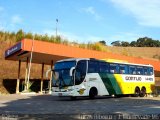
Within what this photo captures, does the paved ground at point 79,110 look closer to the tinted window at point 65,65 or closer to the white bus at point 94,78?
the white bus at point 94,78

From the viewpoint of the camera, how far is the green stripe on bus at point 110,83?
27258mm

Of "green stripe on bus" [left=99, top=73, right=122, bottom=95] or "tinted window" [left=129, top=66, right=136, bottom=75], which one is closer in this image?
"green stripe on bus" [left=99, top=73, right=122, bottom=95]

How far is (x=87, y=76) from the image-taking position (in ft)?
84.8

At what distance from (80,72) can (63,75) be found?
1160mm

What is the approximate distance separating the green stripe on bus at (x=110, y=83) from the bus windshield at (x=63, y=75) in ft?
8.91


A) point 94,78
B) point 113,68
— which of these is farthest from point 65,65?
point 113,68

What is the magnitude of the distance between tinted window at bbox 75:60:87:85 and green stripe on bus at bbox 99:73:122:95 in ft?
5.74

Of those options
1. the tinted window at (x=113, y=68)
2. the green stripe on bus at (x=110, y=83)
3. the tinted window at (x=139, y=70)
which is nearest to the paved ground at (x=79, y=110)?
the green stripe on bus at (x=110, y=83)

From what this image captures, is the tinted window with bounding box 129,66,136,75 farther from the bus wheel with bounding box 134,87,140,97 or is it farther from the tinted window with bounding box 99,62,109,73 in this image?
the tinted window with bounding box 99,62,109,73

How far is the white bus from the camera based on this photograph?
25297mm

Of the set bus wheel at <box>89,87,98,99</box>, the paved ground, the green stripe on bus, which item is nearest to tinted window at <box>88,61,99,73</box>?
the green stripe on bus

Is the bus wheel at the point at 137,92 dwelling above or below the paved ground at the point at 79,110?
above

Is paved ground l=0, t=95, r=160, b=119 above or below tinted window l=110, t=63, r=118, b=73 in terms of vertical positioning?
below

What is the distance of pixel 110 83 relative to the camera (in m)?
27.8
